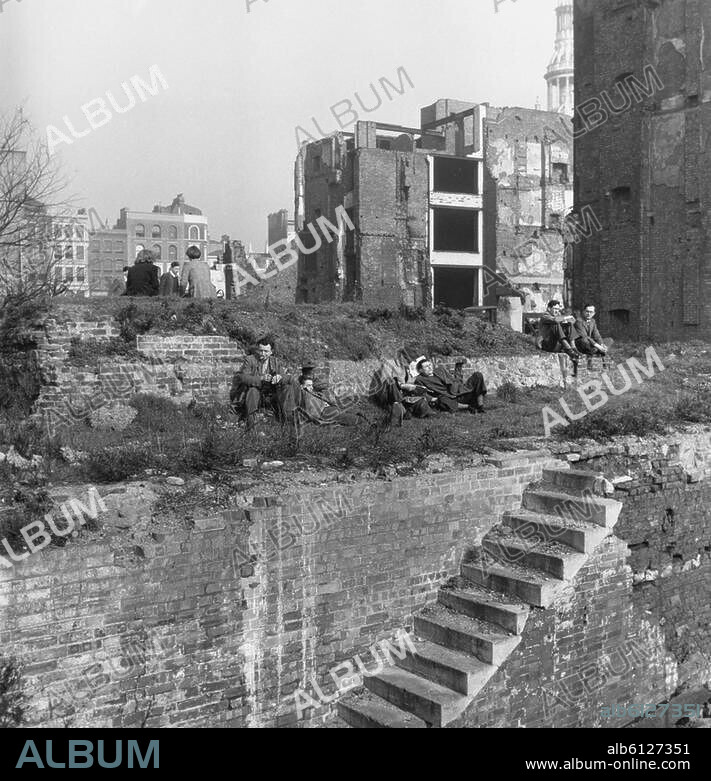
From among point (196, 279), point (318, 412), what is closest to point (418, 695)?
point (318, 412)

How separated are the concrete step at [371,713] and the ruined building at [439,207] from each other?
30.6 m

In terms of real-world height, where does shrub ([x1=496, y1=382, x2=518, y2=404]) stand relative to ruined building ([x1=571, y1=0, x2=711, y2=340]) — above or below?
below

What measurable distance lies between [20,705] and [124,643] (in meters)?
0.71

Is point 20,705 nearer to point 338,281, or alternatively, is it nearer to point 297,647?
point 297,647

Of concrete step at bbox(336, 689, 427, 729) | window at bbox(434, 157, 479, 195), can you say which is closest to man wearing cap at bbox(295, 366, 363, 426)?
concrete step at bbox(336, 689, 427, 729)

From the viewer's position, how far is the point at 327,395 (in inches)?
448

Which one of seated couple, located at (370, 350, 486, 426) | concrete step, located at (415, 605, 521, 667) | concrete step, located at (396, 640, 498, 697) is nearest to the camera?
concrete step, located at (396, 640, 498, 697)

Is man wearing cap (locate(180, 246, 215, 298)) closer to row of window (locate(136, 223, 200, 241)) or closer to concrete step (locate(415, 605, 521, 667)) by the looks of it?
concrete step (locate(415, 605, 521, 667))

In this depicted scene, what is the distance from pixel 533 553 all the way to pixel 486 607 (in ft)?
2.55

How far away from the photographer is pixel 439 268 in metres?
39.4

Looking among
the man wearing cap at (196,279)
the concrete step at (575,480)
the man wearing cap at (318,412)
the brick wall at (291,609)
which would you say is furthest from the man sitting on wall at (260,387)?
the concrete step at (575,480)

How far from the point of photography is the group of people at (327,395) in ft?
30.8

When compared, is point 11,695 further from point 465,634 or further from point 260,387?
point 260,387

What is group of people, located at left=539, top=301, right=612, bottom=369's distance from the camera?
47.8ft
